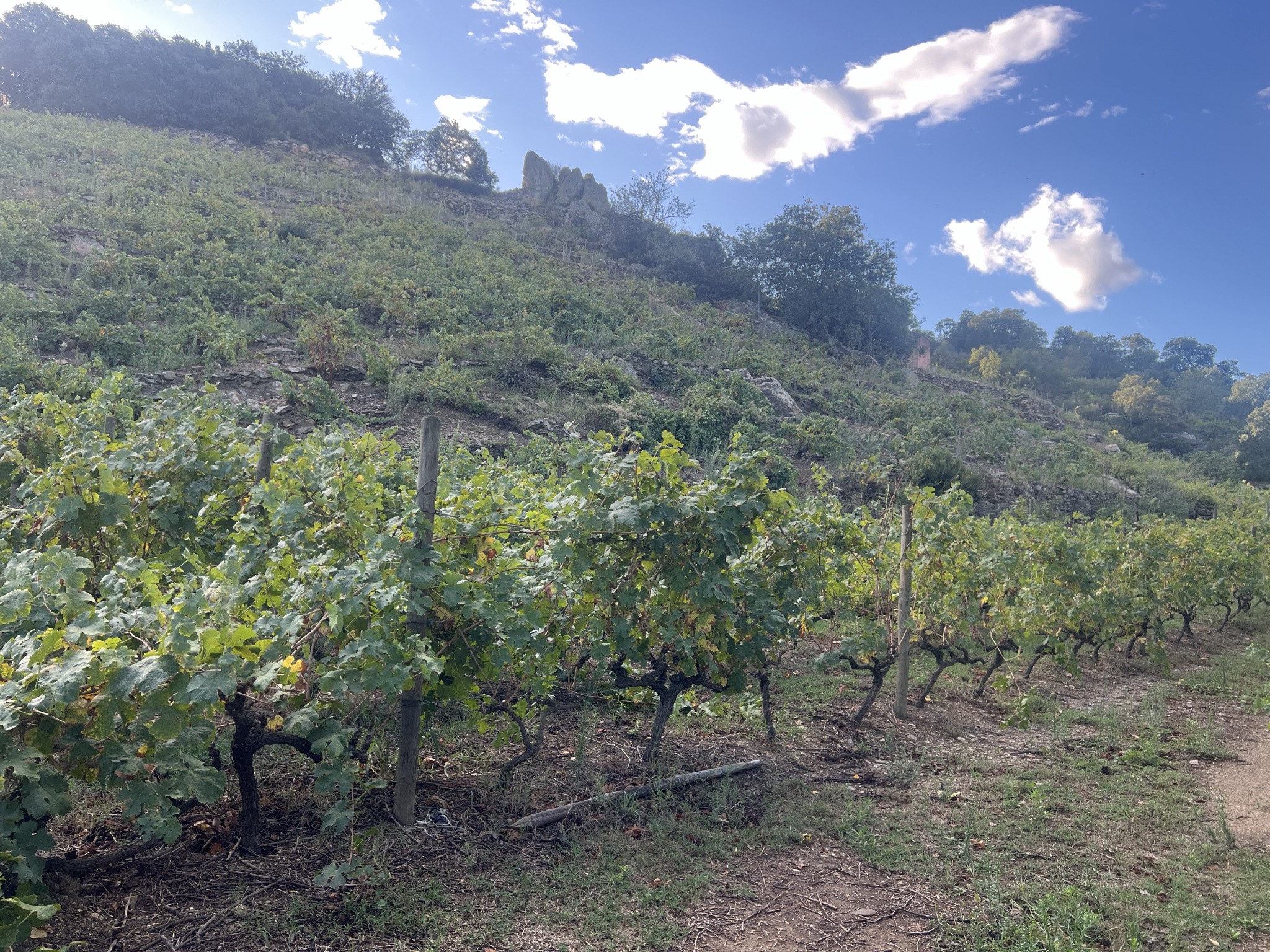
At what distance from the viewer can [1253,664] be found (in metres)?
8.70

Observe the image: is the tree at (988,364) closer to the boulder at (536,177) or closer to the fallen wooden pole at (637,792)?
the boulder at (536,177)

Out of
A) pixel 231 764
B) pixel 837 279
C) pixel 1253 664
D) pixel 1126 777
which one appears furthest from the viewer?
pixel 837 279

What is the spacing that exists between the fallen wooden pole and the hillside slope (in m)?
3.34

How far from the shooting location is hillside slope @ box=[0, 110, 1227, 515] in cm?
1200

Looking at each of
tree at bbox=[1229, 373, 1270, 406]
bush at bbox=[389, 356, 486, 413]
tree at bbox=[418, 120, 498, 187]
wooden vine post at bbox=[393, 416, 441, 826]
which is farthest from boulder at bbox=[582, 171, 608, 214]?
tree at bbox=[1229, 373, 1270, 406]

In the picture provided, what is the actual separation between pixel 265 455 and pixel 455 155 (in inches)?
1465

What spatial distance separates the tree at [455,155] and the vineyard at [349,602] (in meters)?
35.1

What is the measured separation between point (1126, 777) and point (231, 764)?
533cm

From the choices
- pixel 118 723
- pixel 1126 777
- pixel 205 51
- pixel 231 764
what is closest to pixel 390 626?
pixel 118 723

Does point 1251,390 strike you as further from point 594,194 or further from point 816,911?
point 816,911

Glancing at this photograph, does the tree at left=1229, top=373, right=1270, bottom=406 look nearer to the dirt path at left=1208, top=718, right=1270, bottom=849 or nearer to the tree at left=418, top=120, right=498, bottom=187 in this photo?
the tree at left=418, top=120, right=498, bottom=187

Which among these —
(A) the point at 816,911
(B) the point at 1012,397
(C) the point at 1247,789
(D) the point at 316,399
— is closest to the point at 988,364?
(B) the point at 1012,397

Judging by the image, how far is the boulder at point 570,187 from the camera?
36656mm

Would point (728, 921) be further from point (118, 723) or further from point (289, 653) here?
point (118, 723)
